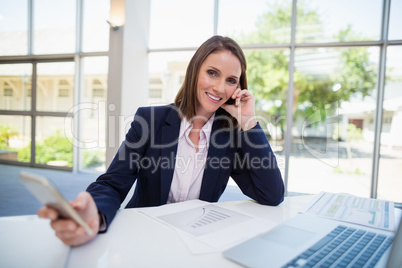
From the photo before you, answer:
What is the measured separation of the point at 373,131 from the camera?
4.05m

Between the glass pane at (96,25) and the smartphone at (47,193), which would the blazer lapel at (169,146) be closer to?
the smartphone at (47,193)

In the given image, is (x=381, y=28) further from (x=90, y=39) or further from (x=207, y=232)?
(x=90, y=39)

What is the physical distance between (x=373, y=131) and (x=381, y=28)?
1.63 m

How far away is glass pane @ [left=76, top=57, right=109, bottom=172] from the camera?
5465 millimetres

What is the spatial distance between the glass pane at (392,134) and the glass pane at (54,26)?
6.17 meters

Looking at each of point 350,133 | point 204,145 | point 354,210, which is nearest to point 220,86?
point 204,145

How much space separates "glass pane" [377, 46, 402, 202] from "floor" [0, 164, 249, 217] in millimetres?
2325

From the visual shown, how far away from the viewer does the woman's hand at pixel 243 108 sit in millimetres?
1400

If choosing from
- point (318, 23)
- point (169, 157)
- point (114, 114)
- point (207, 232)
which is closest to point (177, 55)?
point (114, 114)

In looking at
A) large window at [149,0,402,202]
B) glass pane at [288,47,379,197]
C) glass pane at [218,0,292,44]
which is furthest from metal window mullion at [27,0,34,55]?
glass pane at [288,47,379,197]

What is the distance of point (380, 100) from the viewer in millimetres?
3947

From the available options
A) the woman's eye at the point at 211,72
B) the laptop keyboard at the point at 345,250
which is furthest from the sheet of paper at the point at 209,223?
the woman's eye at the point at 211,72

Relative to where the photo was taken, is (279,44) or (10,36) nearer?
(279,44)

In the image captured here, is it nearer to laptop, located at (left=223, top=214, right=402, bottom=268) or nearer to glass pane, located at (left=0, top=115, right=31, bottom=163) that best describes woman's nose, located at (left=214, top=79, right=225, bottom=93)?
laptop, located at (left=223, top=214, right=402, bottom=268)
